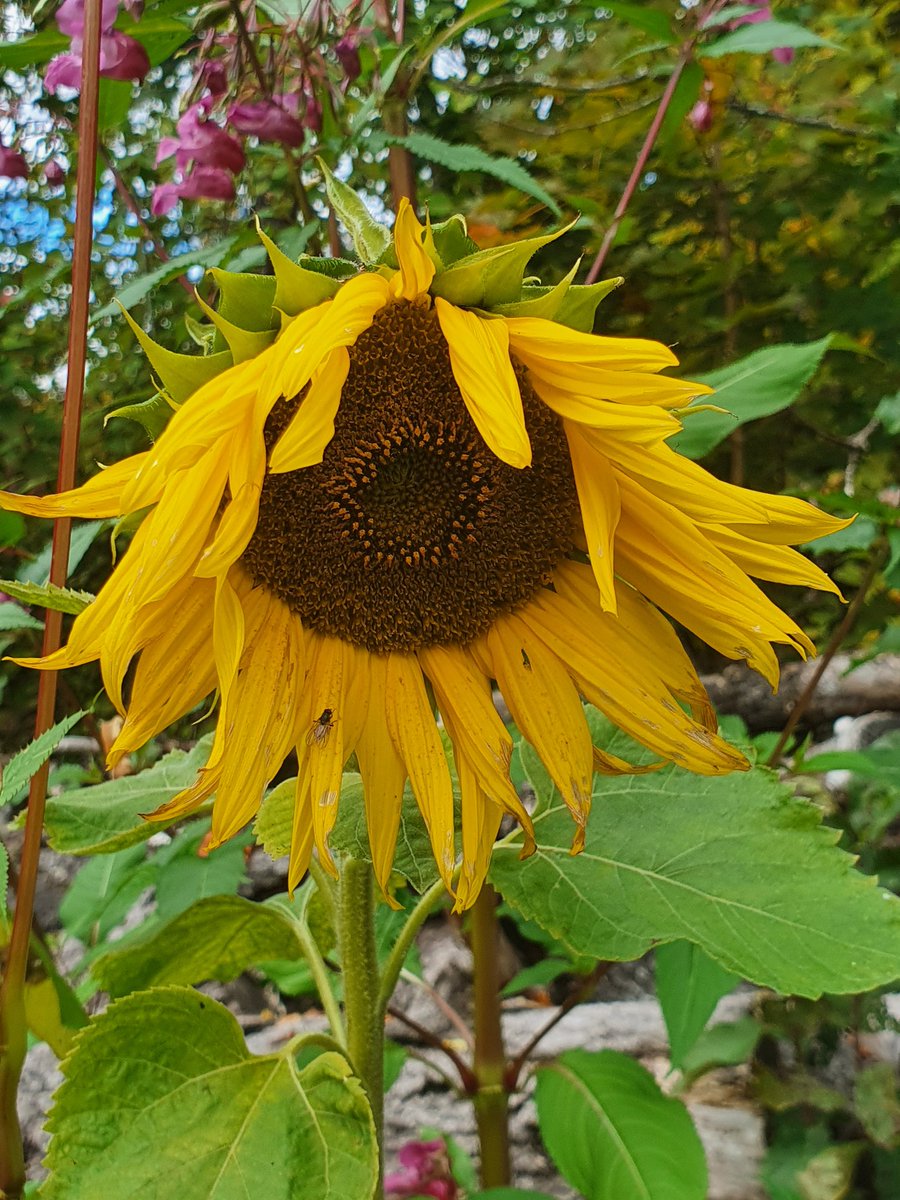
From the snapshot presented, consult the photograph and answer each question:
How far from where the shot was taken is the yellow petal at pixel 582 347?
Answer: 24.5 inches

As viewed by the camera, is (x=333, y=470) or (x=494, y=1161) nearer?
(x=333, y=470)

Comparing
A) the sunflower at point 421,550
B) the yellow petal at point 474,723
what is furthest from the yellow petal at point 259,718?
the yellow petal at point 474,723

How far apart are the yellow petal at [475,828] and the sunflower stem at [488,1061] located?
0.38 metres

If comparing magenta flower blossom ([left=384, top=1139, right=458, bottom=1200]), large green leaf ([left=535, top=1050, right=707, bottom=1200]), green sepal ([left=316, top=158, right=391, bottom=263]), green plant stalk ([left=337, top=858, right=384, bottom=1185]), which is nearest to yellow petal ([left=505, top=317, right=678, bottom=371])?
green sepal ([left=316, top=158, right=391, bottom=263])

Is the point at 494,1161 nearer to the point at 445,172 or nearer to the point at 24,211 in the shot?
the point at 445,172

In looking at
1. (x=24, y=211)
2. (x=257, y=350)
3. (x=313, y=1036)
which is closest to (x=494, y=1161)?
(x=313, y=1036)

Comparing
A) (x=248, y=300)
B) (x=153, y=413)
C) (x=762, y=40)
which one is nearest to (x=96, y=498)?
(x=153, y=413)

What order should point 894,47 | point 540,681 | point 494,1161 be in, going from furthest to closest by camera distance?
1. point 894,47
2. point 494,1161
3. point 540,681

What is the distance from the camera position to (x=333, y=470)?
741mm

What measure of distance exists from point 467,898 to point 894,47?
2.77 meters

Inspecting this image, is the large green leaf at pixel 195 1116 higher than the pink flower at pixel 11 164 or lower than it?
lower

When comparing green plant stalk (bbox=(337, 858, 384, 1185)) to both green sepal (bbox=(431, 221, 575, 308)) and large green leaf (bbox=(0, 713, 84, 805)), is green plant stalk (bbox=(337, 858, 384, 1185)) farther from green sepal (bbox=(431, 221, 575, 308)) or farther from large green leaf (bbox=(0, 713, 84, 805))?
green sepal (bbox=(431, 221, 575, 308))

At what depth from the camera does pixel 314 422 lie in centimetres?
60

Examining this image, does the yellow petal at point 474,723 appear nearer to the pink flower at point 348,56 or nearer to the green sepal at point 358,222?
the green sepal at point 358,222
